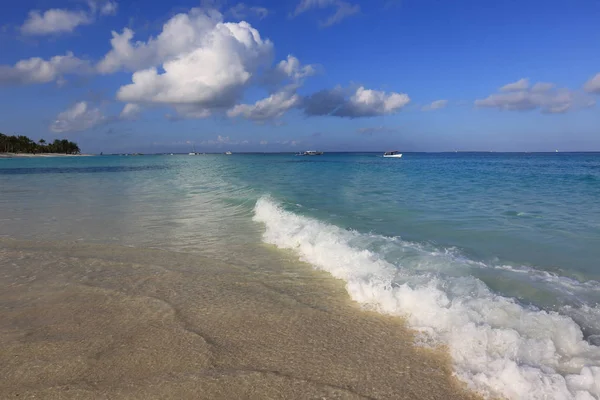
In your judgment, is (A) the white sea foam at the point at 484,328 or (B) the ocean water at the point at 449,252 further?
(B) the ocean water at the point at 449,252

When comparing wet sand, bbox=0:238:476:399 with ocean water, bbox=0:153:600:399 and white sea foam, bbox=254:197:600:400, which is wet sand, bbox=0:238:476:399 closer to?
white sea foam, bbox=254:197:600:400

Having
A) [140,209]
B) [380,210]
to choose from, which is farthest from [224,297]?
[140,209]

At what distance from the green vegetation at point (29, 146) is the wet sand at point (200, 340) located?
164456 mm

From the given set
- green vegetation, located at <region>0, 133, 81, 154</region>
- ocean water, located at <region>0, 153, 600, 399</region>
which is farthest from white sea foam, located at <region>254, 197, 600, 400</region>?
green vegetation, located at <region>0, 133, 81, 154</region>

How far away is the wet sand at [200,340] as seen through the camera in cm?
353

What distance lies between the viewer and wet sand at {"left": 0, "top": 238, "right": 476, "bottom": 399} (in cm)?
353

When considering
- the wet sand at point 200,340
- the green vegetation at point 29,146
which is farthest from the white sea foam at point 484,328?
the green vegetation at point 29,146

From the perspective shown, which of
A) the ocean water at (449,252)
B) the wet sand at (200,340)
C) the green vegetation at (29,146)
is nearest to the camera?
the wet sand at (200,340)

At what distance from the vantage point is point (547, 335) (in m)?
4.43

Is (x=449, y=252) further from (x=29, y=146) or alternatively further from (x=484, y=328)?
(x=29, y=146)

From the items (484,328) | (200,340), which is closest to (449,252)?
(484,328)

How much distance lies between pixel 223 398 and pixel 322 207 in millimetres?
12580

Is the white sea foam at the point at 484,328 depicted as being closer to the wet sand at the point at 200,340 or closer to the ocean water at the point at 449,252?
the ocean water at the point at 449,252

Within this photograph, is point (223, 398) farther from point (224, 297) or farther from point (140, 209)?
point (140, 209)
